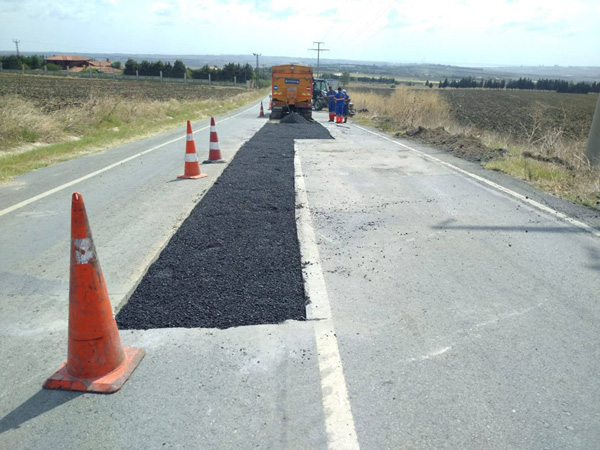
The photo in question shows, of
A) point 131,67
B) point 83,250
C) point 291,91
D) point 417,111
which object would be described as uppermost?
point 131,67

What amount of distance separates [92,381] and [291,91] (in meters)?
24.8

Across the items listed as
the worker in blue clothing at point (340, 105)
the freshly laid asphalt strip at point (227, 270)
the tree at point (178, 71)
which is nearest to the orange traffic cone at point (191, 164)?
the freshly laid asphalt strip at point (227, 270)

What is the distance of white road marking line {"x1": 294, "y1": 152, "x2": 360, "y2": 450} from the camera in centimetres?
256

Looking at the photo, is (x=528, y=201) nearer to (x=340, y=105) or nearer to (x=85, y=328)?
(x=85, y=328)

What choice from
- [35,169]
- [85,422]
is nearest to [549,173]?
[85,422]

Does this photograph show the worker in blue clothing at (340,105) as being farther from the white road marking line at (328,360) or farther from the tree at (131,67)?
the tree at (131,67)

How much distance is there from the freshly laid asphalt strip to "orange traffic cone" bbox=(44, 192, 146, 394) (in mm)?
653

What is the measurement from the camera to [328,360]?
3.22 meters

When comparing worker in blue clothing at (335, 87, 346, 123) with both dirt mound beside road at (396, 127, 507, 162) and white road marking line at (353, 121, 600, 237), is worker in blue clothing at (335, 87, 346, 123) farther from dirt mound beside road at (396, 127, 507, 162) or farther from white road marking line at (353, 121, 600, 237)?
white road marking line at (353, 121, 600, 237)

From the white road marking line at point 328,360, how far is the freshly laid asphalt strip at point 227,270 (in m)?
0.11

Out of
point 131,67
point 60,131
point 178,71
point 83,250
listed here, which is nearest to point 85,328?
point 83,250

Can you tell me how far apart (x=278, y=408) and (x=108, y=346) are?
1161 millimetres

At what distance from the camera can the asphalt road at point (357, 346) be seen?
2598 mm

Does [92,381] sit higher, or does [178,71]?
[178,71]
